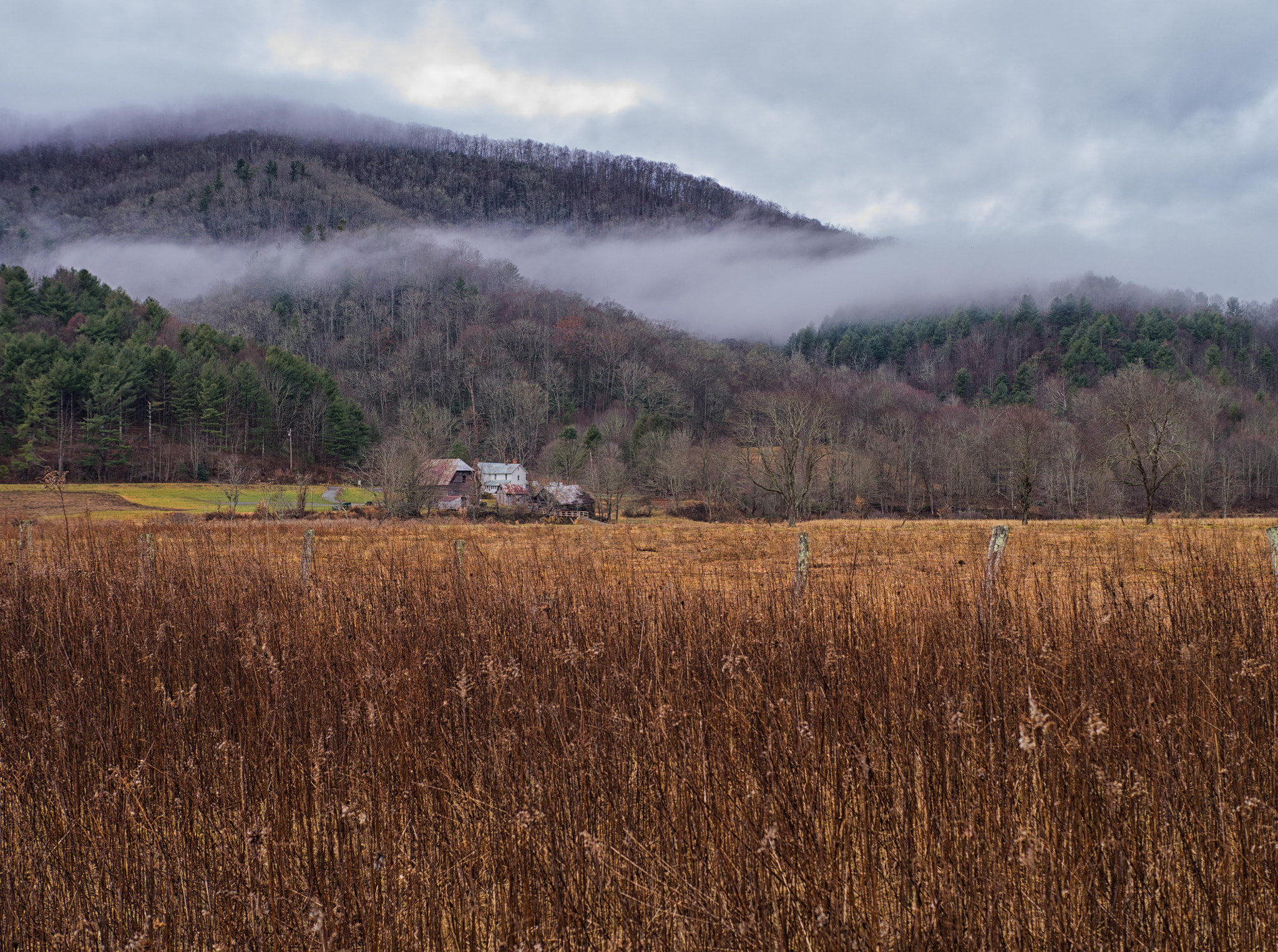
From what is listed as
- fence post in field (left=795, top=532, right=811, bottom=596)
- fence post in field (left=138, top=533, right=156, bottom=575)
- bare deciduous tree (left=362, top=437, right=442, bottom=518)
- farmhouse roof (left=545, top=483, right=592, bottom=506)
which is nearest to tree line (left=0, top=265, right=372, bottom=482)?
bare deciduous tree (left=362, top=437, right=442, bottom=518)

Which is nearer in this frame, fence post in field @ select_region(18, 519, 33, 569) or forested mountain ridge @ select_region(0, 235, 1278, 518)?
fence post in field @ select_region(18, 519, 33, 569)

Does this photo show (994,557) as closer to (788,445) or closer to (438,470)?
(788,445)

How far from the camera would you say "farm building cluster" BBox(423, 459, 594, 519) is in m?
50.5

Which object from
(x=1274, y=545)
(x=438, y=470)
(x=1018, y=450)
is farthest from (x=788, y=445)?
(x=1274, y=545)

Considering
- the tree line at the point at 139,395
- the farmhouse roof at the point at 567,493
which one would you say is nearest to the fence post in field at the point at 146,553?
the farmhouse roof at the point at 567,493

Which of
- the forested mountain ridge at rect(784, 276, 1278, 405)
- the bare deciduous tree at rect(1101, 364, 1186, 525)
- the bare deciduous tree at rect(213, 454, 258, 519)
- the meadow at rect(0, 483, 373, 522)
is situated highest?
the forested mountain ridge at rect(784, 276, 1278, 405)

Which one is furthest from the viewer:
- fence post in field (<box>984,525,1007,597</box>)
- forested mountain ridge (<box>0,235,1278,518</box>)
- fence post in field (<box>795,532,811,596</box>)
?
forested mountain ridge (<box>0,235,1278,518</box>)

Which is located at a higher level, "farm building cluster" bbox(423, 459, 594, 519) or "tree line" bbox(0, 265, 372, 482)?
"tree line" bbox(0, 265, 372, 482)

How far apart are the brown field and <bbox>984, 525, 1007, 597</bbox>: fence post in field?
117mm

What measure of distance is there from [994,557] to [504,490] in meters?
57.0

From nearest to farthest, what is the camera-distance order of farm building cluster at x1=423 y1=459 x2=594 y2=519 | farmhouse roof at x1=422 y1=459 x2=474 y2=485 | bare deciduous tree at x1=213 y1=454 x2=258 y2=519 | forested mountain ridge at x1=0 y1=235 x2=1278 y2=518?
farmhouse roof at x1=422 y1=459 x2=474 y2=485, bare deciduous tree at x1=213 y1=454 x2=258 y2=519, farm building cluster at x1=423 y1=459 x2=594 y2=519, forested mountain ridge at x1=0 y1=235 x2=1278 y2=518

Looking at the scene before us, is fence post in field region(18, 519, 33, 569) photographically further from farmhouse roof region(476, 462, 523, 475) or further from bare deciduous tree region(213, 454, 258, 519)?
farmhouse roof region(476, 462, 523, 475)

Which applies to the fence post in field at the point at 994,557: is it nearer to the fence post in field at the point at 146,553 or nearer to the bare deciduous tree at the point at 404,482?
the fence post in field at the point at 146,553

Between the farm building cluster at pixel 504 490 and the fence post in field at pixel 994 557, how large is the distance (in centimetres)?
4062
